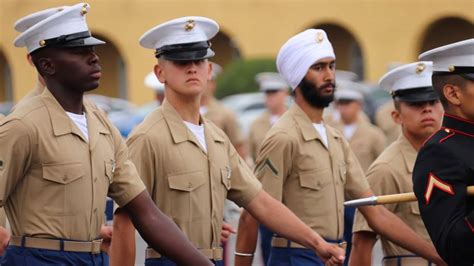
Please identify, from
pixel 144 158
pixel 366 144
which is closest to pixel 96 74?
pixel 144 158

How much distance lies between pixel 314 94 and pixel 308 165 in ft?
1.56

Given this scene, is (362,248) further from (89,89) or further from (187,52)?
(89,89)

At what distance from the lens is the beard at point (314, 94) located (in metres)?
8.29

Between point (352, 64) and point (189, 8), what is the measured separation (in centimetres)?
571

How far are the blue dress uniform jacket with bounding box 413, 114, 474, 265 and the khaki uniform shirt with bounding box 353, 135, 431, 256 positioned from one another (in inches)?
94.7

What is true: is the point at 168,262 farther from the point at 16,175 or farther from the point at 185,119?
the point at 16,175

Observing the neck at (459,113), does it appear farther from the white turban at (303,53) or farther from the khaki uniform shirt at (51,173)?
the white turban at (303,53)

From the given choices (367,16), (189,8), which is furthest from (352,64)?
(189,8)

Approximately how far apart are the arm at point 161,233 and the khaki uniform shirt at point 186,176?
2.03ft

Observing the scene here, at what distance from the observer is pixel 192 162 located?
7.16 metres

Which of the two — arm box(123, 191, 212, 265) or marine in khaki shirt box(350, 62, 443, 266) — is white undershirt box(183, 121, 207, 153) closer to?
arm box(123, 191, 212, 265)

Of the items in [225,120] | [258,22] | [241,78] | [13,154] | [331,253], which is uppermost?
[13,154]

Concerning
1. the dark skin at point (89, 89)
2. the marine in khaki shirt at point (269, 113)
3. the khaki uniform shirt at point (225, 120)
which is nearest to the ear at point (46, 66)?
the dark skin at point (89, 89)

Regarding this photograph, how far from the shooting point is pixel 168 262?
23.1 ft
